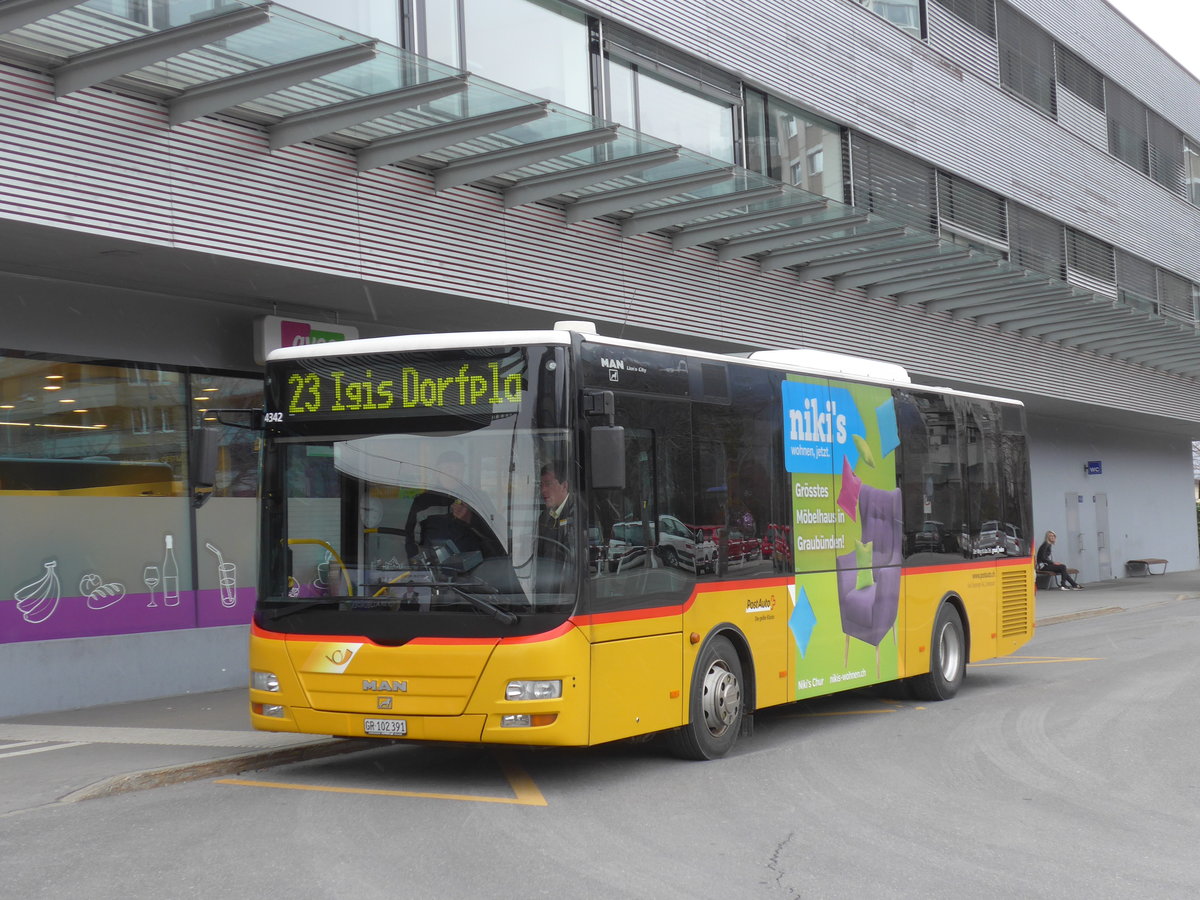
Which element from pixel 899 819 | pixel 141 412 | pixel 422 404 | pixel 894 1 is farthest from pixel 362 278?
pixel 894 1

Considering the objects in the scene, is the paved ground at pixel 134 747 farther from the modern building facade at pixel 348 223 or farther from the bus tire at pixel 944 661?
the bus tire at pixel 944 661

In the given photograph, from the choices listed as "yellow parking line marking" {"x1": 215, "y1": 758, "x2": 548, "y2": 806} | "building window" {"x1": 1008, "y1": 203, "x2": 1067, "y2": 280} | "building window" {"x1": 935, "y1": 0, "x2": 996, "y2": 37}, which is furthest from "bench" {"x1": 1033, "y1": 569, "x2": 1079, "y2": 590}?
"yellow parking line marking" {"x1": 215, "y1": 758, "x2": 548, "y2": 806}

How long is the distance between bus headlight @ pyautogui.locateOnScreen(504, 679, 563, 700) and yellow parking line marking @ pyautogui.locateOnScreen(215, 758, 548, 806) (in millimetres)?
631

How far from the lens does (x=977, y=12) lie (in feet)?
87.1

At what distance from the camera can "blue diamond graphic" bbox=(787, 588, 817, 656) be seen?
415 inches

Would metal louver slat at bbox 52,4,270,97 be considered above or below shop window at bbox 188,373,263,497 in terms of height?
above

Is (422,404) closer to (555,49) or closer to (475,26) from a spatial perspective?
(475,26)

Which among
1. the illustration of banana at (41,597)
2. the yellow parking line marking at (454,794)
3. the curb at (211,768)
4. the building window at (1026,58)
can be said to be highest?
the building window at (1026,58)

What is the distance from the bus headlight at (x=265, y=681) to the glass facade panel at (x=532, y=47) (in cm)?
763

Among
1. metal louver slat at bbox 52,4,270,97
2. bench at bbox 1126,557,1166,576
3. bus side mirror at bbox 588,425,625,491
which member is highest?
metal louver slat at bbox 52,4,270,97

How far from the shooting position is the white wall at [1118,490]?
33.4 metres

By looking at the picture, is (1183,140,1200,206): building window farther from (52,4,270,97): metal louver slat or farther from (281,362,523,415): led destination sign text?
(281,362,523,415): led destination sign text

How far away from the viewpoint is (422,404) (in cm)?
838

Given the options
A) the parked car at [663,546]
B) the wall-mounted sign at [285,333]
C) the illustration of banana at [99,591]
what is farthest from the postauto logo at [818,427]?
the illustration of banana at [99,591]
